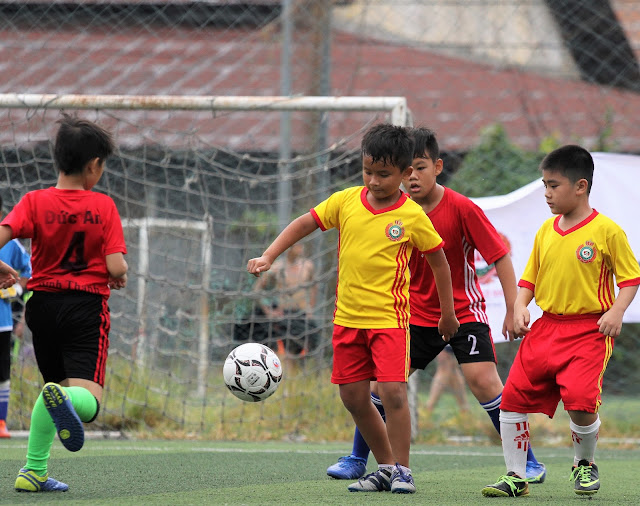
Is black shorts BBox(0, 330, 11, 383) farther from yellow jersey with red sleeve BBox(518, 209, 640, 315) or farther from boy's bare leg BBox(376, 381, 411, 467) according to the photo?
yellow jersey with red sleeve BBox(518, 209, 640, 315)

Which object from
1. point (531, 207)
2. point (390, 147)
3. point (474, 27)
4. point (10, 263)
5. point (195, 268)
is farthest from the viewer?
point (474, 27)

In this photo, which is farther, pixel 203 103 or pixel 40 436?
pixel 203 103

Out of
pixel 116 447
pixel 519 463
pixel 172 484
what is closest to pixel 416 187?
pixel 519 463

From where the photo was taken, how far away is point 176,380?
25.9 ft

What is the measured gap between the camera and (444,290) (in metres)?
4.44

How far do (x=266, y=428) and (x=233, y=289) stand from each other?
119cm

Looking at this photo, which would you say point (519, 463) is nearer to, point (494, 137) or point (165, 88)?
point (494, 137)

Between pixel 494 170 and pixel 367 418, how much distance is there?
19.7ft

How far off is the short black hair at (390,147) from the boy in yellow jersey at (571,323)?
630mm

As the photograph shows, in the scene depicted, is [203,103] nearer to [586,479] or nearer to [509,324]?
[509,324]

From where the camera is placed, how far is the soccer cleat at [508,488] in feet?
13.8

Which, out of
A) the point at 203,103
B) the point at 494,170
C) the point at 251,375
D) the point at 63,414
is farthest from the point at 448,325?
the point at 494,170

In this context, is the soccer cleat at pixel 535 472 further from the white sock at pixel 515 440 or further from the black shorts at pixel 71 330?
the black shorts at pixel 71 330

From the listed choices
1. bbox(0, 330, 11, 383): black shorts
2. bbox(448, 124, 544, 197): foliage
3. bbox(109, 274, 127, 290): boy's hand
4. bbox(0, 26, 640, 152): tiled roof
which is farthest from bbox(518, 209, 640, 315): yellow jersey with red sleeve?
bbox(0, 26, 640, 152): tiled roof
